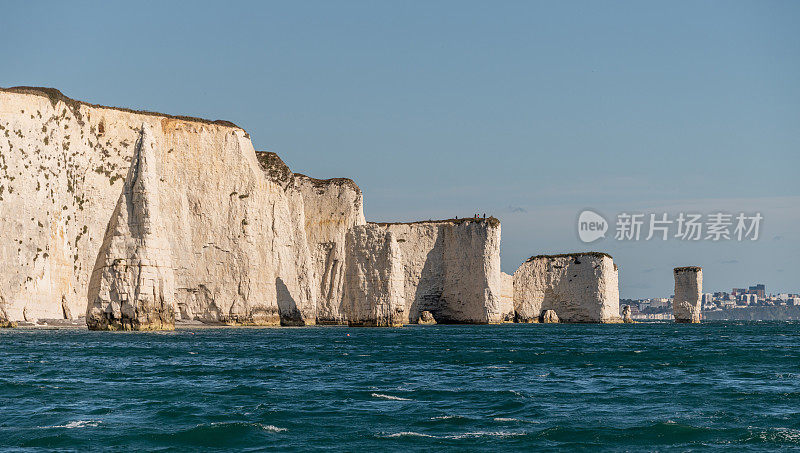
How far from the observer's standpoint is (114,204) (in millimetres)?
61688

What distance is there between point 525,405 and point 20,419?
10.9 meters

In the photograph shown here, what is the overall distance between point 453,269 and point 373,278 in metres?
21.1

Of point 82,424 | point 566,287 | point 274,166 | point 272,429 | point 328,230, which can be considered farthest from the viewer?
point 566,287

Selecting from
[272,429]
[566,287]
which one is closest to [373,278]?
[566,287]

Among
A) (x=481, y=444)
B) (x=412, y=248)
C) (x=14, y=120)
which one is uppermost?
(x=14, y=120)

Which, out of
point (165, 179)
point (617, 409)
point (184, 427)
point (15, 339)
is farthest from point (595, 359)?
point (165, 179)

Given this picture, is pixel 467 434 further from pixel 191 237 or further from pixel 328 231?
pixel 328 231

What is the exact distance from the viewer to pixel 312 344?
138 feet

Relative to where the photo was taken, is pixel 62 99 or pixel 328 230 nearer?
pixel 62 99

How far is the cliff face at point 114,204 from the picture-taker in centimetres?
5534

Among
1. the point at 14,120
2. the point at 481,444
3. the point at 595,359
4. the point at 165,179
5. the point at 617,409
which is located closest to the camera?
the point at 481,444

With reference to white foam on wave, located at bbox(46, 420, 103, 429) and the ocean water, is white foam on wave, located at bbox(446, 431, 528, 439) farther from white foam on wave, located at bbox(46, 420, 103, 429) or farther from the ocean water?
white foam on wave, located at bbox(46, 420, 103, 429)

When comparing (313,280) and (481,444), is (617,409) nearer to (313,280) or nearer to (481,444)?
(481,444)

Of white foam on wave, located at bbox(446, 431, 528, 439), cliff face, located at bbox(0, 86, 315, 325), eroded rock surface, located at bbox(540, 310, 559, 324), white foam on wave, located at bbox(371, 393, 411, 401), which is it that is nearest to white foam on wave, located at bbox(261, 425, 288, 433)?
white foam on wave, located at bbox(446, 431, 528, 439)
